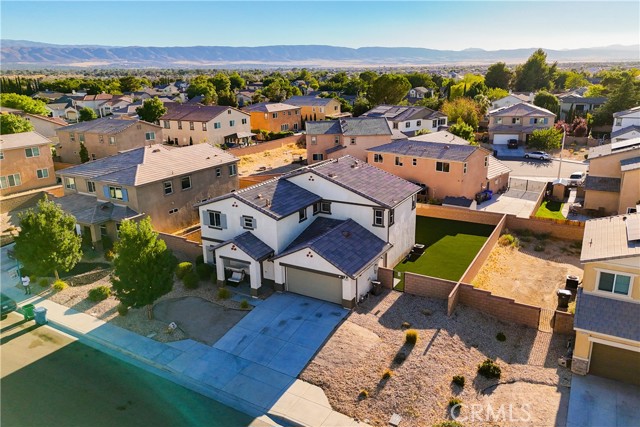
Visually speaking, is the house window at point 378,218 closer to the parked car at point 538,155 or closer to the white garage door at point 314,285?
the white garage door at point 314,285

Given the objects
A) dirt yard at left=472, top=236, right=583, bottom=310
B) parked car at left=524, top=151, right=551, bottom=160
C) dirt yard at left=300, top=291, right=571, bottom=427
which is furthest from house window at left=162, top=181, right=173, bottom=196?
parked car at left=524, top=151, right=551, bottom=160

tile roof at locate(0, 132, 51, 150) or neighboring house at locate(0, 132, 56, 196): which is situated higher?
→ tile roof at locate(0, 132, 51, 150)

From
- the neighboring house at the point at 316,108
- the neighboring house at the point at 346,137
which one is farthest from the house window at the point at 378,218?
the neighboring house at the point at 316,108

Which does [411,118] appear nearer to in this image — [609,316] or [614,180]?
[614,180]

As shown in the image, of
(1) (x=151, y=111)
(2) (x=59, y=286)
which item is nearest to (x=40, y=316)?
(2) (x=59, y=286)

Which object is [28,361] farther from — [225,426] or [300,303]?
[300,303]

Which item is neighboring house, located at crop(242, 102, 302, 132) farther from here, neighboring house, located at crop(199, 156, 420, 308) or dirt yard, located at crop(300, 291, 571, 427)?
dirt yard, located at crop(300, 291, 571, 427)

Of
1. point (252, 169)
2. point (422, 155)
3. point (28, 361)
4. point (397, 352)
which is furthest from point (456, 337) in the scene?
point (252, 169)
